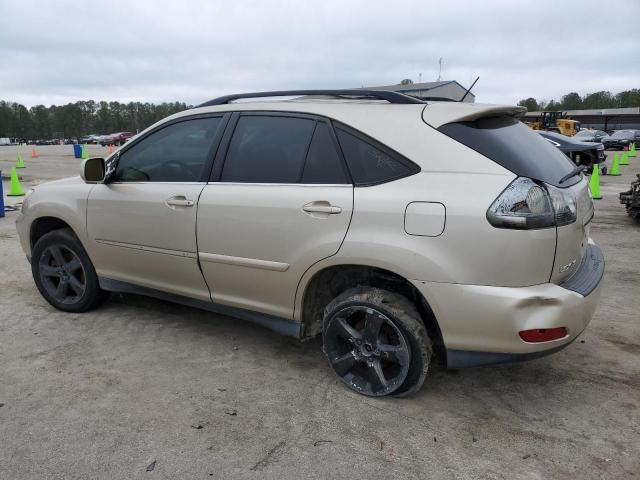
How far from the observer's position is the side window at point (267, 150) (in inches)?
123

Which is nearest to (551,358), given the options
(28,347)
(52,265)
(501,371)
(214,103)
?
(501,371)

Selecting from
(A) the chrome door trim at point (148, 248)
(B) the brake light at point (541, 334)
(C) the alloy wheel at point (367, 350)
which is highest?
(A) the chrome door trim at point (148, 248)

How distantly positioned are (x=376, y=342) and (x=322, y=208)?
2.66 feet

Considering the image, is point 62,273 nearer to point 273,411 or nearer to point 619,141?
point 273,411

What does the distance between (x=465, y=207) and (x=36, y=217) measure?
3.55 m

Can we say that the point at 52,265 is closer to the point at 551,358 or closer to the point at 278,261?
the point at 278,261

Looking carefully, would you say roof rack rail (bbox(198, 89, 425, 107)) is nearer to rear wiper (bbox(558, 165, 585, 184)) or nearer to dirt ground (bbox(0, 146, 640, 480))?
rear wiper (bbox(558, 165, 585, 184))

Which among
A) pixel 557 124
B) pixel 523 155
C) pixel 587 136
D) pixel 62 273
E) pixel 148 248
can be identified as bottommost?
pixel 62 273

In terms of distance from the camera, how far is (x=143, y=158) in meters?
3.83

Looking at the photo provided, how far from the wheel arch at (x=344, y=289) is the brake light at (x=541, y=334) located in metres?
0.46

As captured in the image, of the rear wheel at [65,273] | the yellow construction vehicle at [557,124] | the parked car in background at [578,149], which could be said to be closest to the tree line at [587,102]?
the yellow construction vehicle at [557,124]

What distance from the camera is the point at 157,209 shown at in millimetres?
3557

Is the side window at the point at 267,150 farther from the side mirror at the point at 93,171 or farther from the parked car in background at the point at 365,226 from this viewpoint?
the side mirror at the point at 93,171

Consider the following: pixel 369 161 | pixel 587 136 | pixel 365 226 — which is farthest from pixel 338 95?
pixel 587 136
